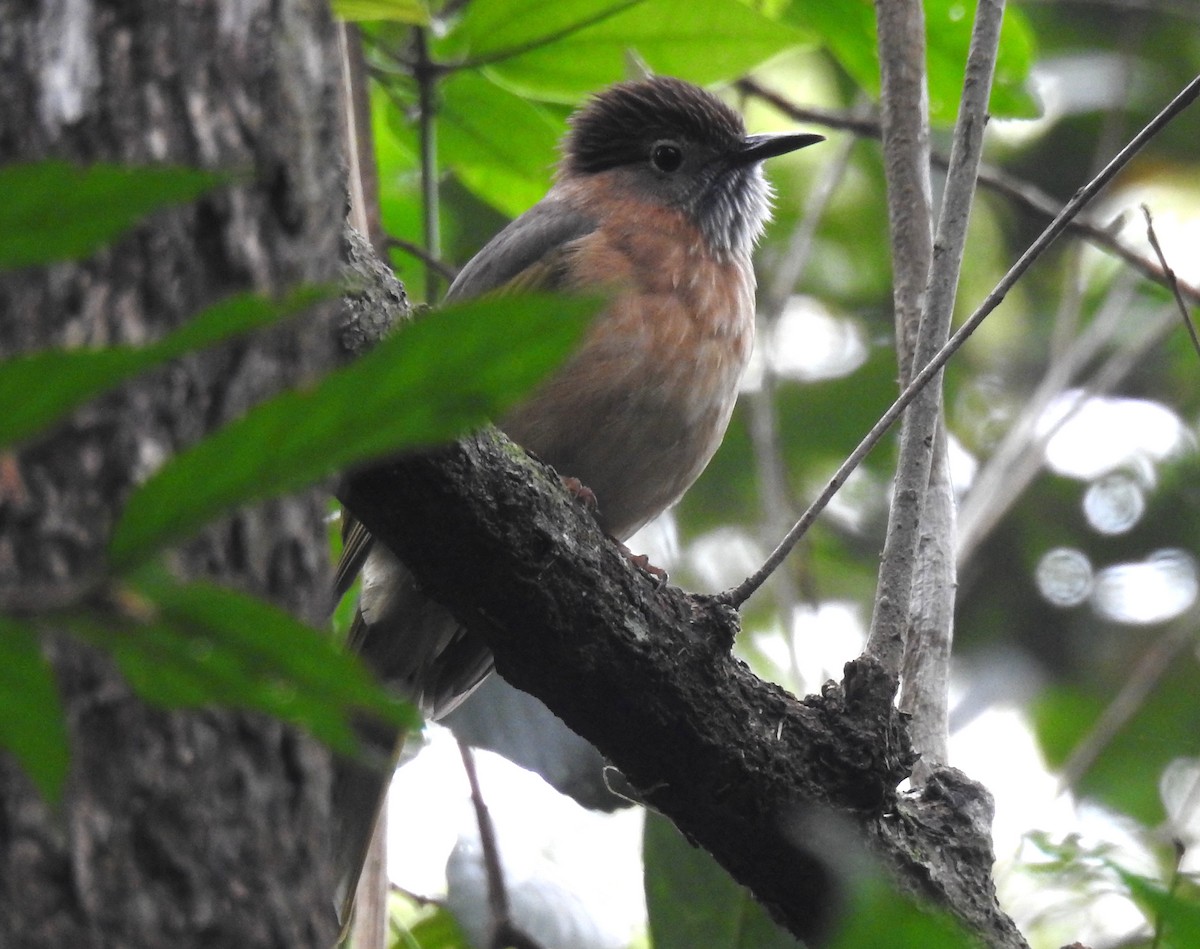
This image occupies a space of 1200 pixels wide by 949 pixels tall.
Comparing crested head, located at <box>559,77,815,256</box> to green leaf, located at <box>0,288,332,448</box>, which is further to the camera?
crested head, located at <box>559,77,815,256</box>

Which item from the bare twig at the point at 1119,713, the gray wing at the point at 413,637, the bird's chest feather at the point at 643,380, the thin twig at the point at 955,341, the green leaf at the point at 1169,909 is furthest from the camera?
the bare twig at the point at 1119,713

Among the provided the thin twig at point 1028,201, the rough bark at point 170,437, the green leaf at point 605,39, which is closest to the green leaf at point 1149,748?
the thin twig at point 1028,201

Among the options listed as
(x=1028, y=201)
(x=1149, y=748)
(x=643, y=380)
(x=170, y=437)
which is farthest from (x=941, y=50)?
(x=170, y=437)

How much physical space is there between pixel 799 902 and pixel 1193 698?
13.8 ft

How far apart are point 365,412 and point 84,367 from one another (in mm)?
155

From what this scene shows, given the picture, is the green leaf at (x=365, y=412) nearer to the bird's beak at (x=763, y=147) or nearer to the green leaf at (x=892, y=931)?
the green leaf at (x=892, y=931)

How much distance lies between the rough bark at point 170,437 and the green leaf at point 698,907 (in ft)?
7.96

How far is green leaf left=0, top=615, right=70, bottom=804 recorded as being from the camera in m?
0.82

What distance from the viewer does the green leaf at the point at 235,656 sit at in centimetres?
83

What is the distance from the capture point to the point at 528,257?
4.30m

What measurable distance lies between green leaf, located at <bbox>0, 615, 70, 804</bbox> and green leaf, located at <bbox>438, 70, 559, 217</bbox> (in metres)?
4.00

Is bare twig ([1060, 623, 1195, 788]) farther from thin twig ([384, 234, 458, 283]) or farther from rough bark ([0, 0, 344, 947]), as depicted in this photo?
rough bark ([0, 0, 344, 947])

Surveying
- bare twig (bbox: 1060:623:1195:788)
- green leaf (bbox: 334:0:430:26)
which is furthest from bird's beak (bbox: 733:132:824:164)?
bare twig (bbox: 1060:623:1195:788)

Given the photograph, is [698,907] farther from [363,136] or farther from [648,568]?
[363,136]
